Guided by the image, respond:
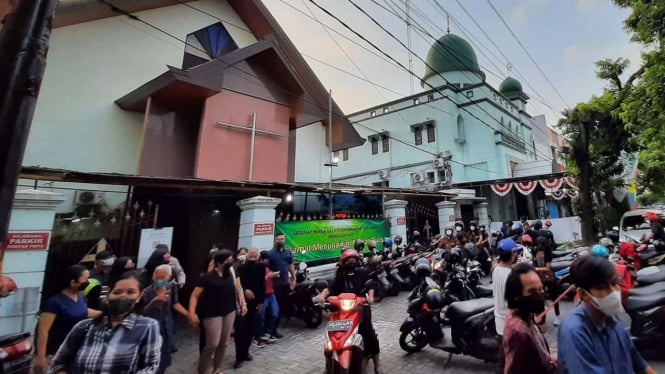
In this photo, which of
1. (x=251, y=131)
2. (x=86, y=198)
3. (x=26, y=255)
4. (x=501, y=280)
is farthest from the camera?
(x=251, y=131)

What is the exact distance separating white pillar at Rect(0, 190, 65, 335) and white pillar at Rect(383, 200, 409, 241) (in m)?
9.06

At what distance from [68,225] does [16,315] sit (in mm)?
2496

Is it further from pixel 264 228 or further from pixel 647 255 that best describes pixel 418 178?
pixel 264 228

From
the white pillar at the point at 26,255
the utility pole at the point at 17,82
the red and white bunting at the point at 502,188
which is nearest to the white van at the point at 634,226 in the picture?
the red and white bunting at the point at 502,188

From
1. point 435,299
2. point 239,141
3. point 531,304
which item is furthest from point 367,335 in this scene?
point 239,141

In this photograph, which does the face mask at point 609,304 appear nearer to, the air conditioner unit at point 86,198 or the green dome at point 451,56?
the air conditioner unit at point 86,198

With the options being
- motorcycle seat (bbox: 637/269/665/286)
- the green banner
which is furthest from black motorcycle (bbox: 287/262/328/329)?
motorcycle seat (bbox: 637/269/665/286)

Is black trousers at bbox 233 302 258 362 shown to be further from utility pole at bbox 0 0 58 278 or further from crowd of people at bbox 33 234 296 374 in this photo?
utility pole at bbox 0 0 58 278

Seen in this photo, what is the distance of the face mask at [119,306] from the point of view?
205cm

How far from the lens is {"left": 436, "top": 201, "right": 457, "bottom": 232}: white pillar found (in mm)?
13703

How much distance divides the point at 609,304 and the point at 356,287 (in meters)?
2.91

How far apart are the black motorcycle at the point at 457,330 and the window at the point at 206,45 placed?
1097cm

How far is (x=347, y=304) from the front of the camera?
12.0ft

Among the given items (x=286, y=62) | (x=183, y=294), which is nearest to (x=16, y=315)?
(x=183, y=294)
